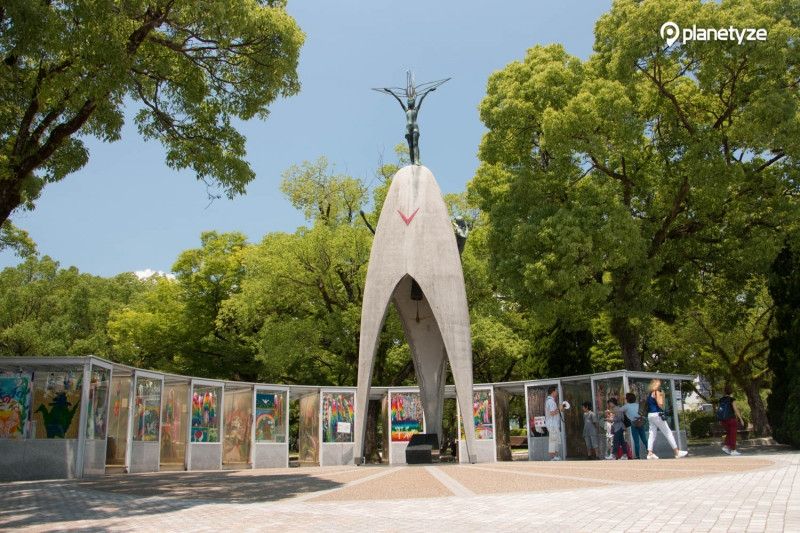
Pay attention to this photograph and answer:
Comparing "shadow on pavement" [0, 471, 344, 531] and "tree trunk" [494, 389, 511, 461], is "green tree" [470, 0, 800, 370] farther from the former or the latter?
"shadow on pavement" [0, 471, 344, 531]

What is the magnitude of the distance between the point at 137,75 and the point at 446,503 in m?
9.44

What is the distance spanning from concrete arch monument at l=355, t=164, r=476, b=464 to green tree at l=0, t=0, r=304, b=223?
491cm

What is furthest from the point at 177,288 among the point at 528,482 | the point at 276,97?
the point at 528,482

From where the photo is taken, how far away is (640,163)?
2003 centimetres

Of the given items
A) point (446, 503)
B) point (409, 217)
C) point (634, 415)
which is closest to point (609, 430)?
point (634, 415)

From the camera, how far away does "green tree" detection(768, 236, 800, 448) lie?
15.9 m

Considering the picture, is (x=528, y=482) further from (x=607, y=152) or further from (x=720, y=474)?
(x=607, y=152)

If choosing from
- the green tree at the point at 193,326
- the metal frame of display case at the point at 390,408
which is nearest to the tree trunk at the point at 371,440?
the metal frame of display case at the point at 390,408

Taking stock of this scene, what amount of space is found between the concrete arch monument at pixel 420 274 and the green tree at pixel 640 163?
324 centimetres

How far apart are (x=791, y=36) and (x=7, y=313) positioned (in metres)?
37.8

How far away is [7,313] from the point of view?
3534 cm

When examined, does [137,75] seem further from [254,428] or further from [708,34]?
[708,34]

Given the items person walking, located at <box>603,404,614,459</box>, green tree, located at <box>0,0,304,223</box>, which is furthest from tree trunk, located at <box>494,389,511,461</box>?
green tree, located at <box>0,0,304,223</box>

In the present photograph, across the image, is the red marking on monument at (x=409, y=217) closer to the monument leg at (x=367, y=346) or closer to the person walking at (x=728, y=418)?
the monument leg at (x=367, y=346)
